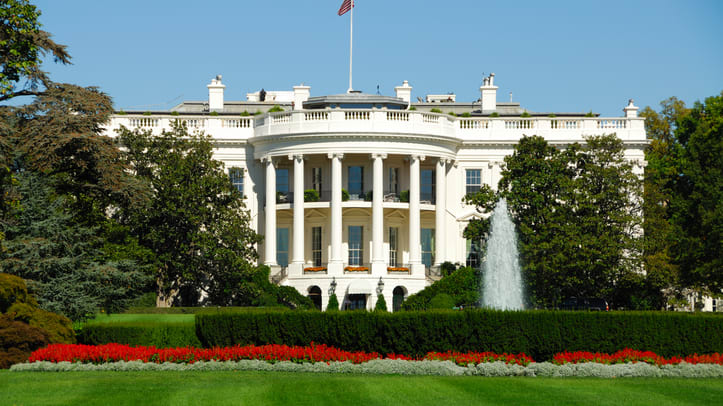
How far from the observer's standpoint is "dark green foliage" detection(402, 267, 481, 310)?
5647 centimetres

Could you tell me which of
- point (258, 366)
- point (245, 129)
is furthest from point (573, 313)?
point (245, 129)

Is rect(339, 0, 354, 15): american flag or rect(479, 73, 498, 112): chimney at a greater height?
rect(339, 0, 354, 15): american flag

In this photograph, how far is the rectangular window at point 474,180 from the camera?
65562mm

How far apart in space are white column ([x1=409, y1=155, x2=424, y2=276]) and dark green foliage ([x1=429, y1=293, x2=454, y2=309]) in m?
4.74

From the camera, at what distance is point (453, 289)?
187 ft

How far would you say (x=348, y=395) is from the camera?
22.6m

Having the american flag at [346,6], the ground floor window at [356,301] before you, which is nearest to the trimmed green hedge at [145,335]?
the ground floor window at [356,301]

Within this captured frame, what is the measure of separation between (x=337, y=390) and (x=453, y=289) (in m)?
34.1

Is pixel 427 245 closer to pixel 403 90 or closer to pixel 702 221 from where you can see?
pixel 403 90

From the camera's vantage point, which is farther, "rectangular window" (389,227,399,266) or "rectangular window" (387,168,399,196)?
"rectangular window" (387,168,399,196)

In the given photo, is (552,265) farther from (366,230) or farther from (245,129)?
(245,129)

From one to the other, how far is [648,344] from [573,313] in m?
2.10

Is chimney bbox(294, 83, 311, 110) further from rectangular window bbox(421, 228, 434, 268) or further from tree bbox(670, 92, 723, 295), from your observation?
tree bbox(670, 92, 723, 295)

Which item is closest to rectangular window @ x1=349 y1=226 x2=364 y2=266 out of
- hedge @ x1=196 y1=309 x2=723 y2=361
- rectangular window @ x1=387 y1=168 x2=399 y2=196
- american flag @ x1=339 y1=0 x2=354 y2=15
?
rectangular window @ x1=387 y1=168 x2=399 y2=196
